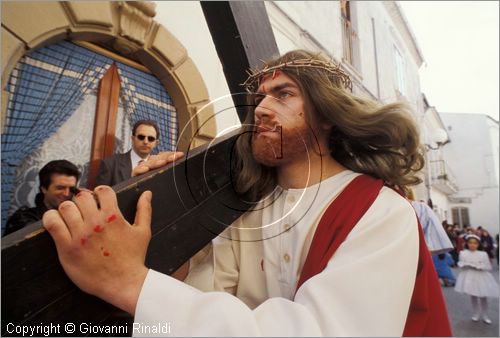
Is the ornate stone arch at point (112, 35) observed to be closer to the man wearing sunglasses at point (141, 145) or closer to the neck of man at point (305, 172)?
the man wearing sunglasses at point (141, 145)

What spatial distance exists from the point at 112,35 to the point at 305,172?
262cm

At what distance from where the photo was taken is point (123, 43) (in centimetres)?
279

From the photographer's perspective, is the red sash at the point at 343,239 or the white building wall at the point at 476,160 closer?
the red sash at the point at 343,239

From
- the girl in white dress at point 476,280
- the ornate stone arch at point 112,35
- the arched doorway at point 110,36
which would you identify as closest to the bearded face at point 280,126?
the ornate stone arch at point 112,35

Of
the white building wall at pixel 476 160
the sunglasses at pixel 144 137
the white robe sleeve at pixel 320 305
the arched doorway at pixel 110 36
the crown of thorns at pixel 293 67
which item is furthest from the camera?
the white building wall at pixel 476 160

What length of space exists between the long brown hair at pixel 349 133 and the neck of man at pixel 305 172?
0.05m

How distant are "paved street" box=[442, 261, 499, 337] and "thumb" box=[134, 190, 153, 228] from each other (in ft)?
14.7

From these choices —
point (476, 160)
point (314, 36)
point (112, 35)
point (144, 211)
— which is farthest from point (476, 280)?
point (476, 160)

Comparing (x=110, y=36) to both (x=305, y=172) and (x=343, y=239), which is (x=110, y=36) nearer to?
(x=305, y=172)

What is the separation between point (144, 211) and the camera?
60 cm

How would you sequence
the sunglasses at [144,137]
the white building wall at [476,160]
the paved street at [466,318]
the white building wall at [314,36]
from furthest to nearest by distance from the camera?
1. the white building wall at [476,160]
2. the paved street at [466,318]
3. the white building wall at [314,36]
4. the sunglasses at [144,137]

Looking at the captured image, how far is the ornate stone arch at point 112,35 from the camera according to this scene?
216 cm

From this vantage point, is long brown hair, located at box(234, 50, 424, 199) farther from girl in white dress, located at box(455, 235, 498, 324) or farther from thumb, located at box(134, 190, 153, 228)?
girl in white dress, located at box(455, 235, 498, 324)

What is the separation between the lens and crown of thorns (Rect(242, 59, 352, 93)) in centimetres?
91
